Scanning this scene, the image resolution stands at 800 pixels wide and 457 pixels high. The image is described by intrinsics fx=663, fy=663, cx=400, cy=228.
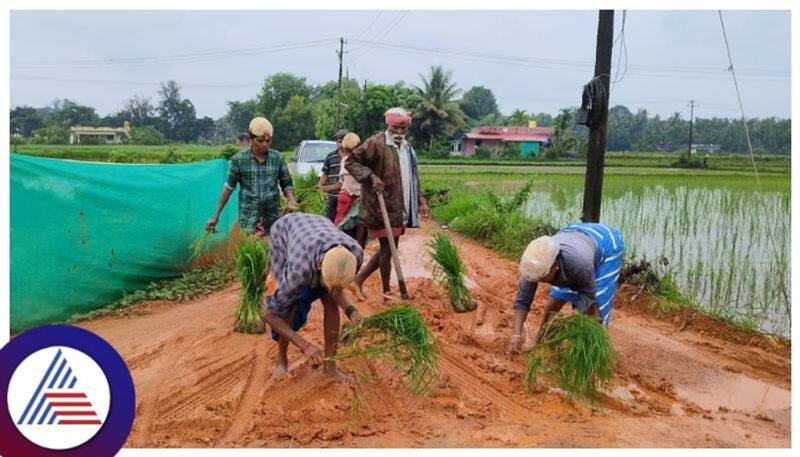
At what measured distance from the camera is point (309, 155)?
12.9 metres

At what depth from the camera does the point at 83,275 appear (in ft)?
16.8

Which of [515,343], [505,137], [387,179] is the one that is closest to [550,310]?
[515,343]

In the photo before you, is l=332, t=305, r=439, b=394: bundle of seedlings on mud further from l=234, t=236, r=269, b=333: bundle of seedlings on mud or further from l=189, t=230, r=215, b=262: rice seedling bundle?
l=189, t=230, r=215, b=262: rice seedling bundle

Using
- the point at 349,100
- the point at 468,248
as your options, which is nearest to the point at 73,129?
the point at 349,100

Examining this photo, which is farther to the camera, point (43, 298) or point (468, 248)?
point (468, 248)

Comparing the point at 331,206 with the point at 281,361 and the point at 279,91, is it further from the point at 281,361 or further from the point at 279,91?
the point at 279,91

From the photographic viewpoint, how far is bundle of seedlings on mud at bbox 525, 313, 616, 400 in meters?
3.59

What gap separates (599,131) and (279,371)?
4.41 meters

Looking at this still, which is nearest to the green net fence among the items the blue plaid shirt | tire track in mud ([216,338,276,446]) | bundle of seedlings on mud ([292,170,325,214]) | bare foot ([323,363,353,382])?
bundle of seedlings on mud ([292,170,325,214])

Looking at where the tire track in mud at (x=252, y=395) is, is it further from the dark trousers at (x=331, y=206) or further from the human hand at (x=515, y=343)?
the dark trousers at (x=331, y=206)

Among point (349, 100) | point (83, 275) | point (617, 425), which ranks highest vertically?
point (349, 100)

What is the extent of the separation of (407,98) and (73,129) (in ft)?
66.3

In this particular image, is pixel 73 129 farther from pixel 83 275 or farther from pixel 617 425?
pixel 617 425

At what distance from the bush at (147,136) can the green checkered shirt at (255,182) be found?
123 ft
